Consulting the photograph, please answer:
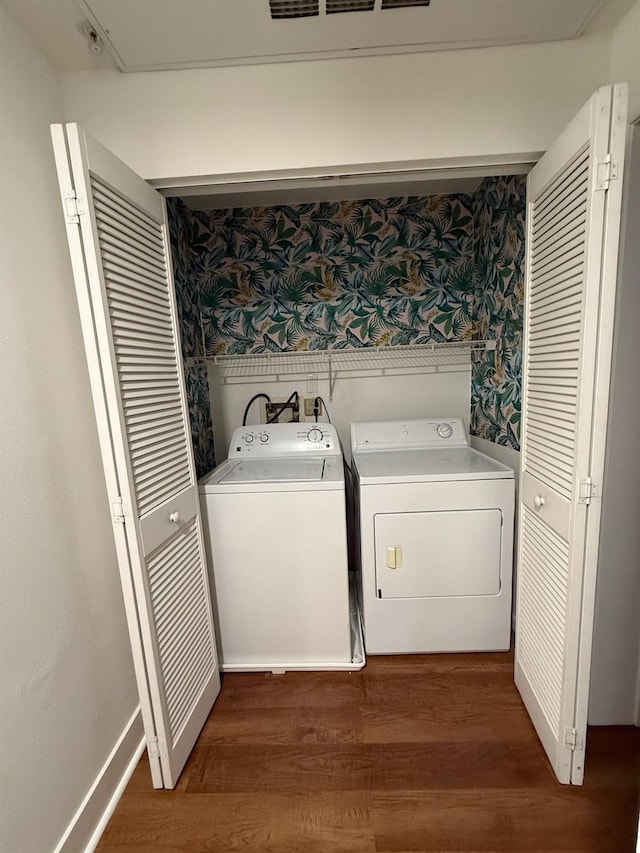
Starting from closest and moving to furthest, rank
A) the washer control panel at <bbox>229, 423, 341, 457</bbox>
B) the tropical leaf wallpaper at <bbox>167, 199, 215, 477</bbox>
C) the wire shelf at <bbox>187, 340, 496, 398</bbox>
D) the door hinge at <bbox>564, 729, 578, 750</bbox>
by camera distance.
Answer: the door hinge at <bbox>564, 729, 578, 750</bbox> < the tropical leaf wallpaper at <bbox>167, 199, 215, 477</bbox> < the washer control panel at <bbox>229, 423, 341, 457</bbox> < the wire shelf at <bbox>187, 340, 496, 398</bbox>

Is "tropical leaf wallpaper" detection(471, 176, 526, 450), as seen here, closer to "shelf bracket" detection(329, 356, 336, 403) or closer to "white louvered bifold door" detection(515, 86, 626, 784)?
"white louvered bifold door" detection(515, 86, 626, 784)

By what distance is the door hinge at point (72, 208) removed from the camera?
1000mm

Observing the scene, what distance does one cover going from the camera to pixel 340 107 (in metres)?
1.29

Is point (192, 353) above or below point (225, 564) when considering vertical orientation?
above

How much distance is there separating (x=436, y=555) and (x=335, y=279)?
5.58ft

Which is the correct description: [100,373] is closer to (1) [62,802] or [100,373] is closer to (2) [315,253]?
(1) [62,802]

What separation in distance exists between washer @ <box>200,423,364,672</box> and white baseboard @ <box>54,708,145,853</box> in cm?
46

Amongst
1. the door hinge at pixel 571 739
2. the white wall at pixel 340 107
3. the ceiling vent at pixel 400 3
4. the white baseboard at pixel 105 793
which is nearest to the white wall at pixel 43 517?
the white baseboard at pixel 105 793

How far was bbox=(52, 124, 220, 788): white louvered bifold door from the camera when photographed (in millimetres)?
1051

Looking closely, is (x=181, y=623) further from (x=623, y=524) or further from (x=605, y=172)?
(x=605, y=172)

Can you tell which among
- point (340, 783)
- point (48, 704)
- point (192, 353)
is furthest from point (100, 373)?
point (340, 783)

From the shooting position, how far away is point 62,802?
110cm

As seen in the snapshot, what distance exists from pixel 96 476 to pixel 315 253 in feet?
5.84

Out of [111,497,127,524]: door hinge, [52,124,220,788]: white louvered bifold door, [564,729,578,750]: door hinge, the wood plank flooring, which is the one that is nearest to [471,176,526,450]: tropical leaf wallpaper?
[564,729,578,750]: door hinge
